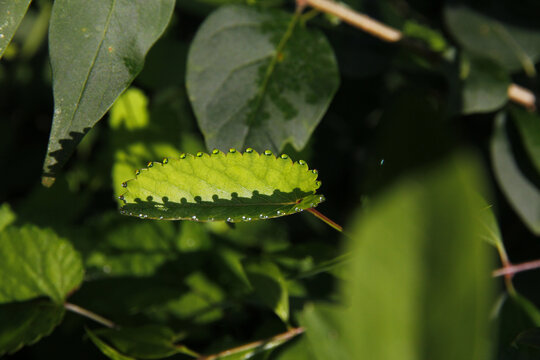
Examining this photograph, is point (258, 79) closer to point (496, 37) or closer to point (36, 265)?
point (36, 265)

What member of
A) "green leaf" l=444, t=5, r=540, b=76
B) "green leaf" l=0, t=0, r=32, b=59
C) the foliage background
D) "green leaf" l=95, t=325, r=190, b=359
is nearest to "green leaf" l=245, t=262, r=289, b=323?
the foliage background

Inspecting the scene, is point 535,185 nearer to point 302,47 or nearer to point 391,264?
point 302,47

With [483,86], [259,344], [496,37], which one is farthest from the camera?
[496,37]

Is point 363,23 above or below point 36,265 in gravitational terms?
above

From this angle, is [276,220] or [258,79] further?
[276,220]

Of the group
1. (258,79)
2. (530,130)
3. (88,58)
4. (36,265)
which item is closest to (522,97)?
(530,130)

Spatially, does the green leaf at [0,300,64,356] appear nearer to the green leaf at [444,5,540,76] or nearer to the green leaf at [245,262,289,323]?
the green leaf at [245,262,289,323]
